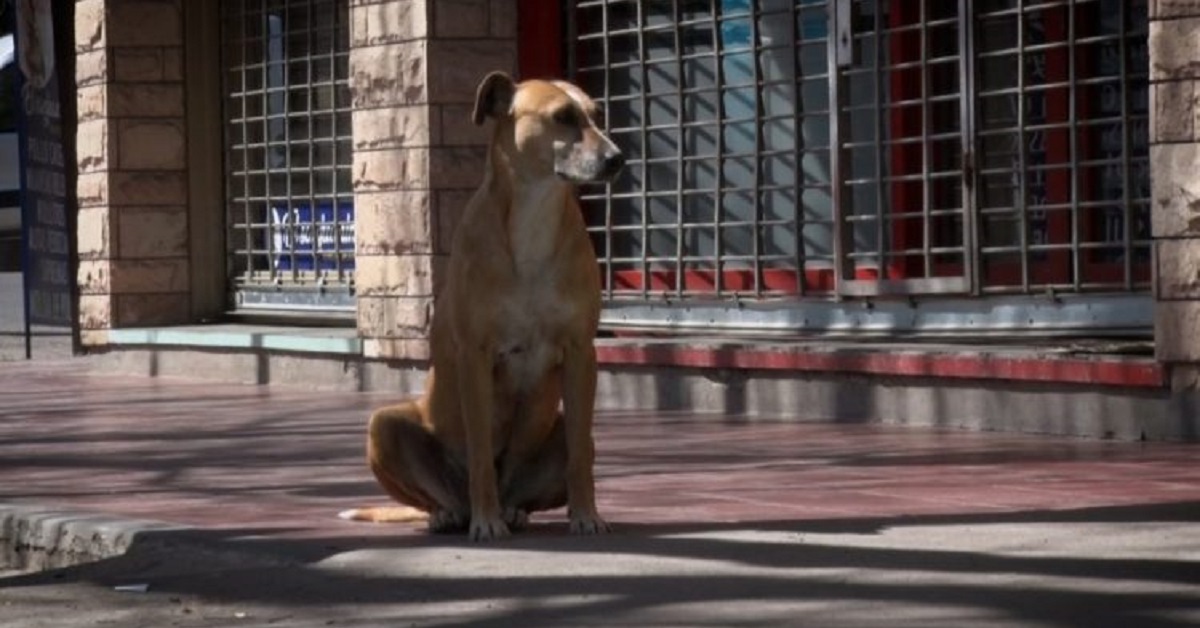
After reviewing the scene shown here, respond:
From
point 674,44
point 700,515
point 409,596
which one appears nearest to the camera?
point 409,596

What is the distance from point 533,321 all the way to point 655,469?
10.2ft

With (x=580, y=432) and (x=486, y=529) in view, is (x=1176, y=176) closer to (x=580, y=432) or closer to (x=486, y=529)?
(x=580, y=432)

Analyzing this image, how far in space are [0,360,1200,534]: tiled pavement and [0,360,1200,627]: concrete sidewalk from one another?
3 centimetres

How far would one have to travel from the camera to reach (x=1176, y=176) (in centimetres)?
1215

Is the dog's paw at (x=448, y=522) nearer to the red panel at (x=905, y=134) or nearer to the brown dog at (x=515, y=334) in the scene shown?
the brown dog at (x=515, y=334)

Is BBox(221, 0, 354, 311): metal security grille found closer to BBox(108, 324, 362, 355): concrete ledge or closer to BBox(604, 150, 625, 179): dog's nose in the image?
BBox(108, 324, 362, 355): concrete ledge

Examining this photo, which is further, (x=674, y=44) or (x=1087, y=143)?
(x=674, y=44)

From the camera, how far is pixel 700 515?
9.54m

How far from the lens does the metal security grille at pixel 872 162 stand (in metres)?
14.0

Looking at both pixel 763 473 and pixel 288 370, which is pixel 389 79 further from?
pixel 763 473

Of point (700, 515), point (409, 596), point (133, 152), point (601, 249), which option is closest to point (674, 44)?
point (601, 249)

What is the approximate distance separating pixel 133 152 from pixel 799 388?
817 centimetres

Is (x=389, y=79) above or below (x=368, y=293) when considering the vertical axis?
above

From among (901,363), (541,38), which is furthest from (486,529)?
(541,38)
